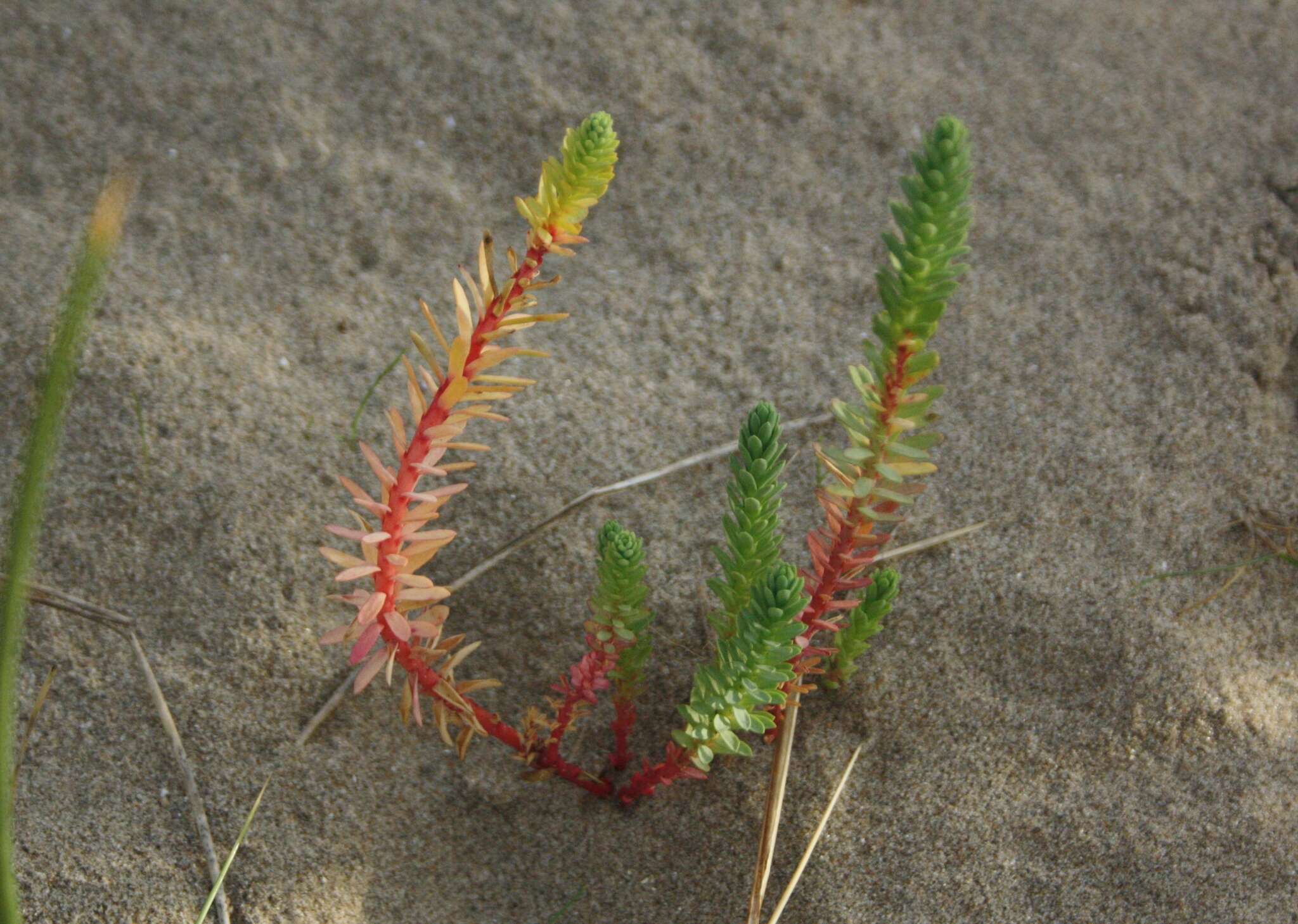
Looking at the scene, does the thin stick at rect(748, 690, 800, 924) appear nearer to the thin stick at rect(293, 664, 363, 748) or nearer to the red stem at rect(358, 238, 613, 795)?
the red stem at rect(358, 238, 613, 795)

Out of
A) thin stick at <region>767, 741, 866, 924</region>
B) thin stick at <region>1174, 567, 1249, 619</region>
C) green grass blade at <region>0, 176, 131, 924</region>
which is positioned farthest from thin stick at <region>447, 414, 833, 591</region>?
green grass blade at <region>0, 176, 131, 924</region>

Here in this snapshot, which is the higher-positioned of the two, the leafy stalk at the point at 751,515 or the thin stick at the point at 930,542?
the leafy stalk at the point at 751,515

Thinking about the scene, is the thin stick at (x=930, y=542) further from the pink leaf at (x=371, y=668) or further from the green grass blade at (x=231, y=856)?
the green grass blade at (x=231, y=856)

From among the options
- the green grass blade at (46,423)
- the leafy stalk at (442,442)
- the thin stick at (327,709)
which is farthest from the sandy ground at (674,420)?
the green grass blade at (46,423)

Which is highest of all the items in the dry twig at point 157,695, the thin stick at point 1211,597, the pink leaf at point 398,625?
the thin stick at point 1211,597

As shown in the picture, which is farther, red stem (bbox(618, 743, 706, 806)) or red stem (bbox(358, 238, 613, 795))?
red stem (bbox(618, 743, 706, 806))

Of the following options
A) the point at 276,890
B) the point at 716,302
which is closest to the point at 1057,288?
the point at 716,302

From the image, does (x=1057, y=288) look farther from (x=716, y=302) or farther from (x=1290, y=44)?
(x=1290, y=44)
